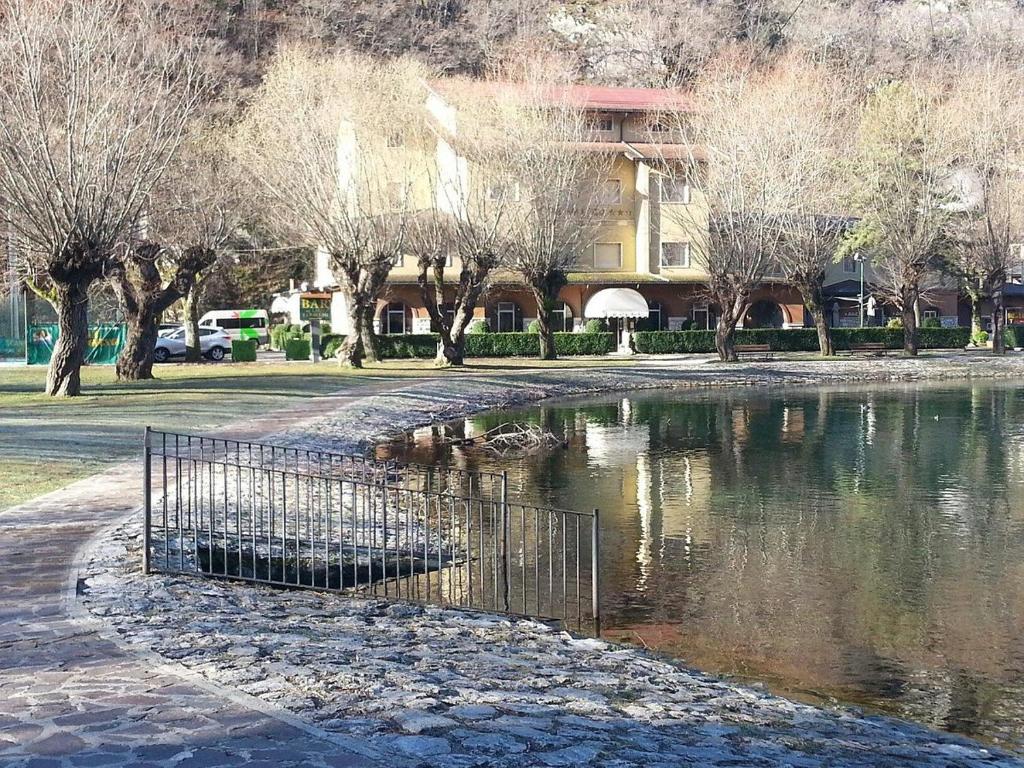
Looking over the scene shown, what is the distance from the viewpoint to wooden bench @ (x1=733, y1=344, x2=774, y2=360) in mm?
55409

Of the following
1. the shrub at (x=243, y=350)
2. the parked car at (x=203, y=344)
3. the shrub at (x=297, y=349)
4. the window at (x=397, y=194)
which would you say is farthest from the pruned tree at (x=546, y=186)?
the parked car at (x=203, y=344)

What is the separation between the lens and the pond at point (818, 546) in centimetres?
990

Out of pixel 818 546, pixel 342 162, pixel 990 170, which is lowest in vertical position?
pixel 818 546

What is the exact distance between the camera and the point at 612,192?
61094 millimetres

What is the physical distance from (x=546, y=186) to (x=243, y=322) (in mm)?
22556

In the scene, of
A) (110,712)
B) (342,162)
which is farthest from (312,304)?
(110,712)

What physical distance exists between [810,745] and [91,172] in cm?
2421

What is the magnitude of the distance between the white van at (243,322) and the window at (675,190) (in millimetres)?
22391

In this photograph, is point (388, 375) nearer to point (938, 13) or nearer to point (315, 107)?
point (315, 107)

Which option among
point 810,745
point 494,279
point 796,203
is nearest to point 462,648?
point 810,745

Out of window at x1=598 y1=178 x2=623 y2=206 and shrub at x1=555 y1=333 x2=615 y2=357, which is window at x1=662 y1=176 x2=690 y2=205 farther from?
shrub at x1=555 y1=333 x2=615 y2=357

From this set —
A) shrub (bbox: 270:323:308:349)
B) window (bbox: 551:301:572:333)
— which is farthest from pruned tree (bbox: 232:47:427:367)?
window (bbox: 551:301:572:333)

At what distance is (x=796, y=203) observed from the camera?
50312 mm

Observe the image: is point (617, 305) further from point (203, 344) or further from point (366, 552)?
point (366, 552)
